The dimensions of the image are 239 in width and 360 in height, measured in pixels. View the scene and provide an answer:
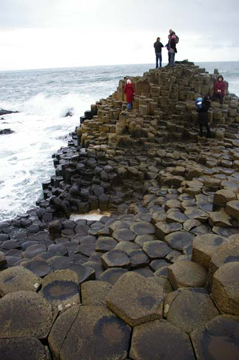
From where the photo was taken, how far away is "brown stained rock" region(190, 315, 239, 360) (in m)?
1.87

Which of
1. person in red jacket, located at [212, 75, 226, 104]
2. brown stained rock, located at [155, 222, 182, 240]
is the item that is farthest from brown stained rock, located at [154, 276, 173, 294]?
person in red jacket, located at [212, 75, 226, 104]

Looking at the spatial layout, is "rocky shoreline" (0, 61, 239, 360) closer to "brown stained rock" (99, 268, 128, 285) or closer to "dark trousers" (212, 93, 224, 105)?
"brown stained rock" (99, 268, 128, 285)

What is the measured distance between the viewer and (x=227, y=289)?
2.13 meters

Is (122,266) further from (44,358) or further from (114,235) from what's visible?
(44,358)

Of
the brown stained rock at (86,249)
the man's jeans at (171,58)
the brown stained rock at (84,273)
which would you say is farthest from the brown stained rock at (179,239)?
the man's jeans at (171,58)

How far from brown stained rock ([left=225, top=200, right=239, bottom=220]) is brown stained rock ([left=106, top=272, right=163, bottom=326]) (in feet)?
7.75

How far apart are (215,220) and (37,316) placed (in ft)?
10.2

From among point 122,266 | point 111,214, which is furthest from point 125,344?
point 111,214

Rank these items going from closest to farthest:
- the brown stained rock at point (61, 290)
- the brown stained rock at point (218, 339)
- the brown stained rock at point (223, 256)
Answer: the brown stained rock at point (218, 339)
the brown stained rock at point (61, 290)
the brown stained rock at point (223, 256)

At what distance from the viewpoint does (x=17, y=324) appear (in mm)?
2098

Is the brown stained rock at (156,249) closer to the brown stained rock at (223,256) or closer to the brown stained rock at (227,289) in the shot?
the brown stained rock at (223,256)

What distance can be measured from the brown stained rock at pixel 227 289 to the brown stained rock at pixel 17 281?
5.60 ft

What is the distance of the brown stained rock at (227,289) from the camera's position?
2113 millimetres

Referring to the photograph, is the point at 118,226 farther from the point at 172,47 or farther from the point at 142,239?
the point at 172,47
